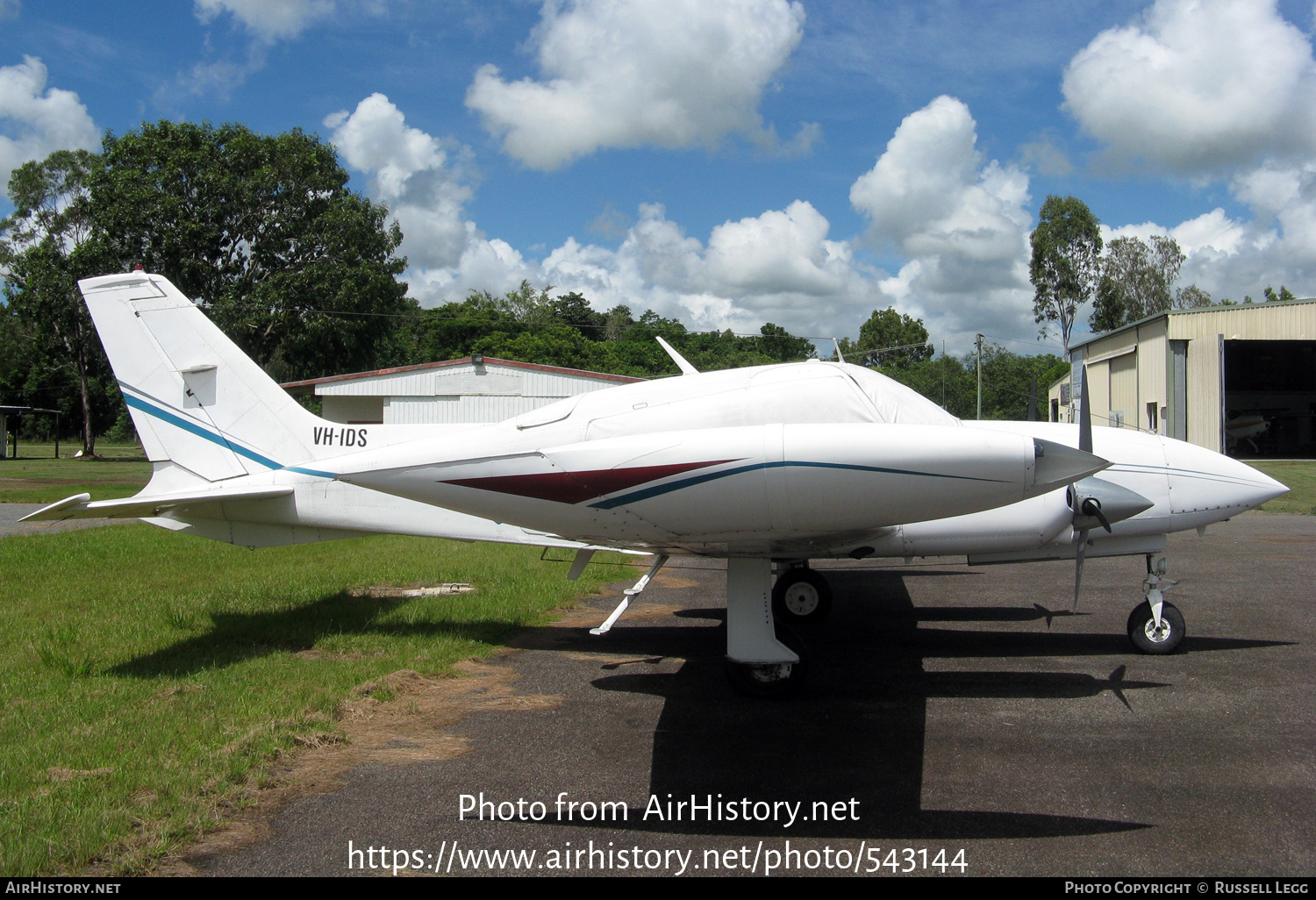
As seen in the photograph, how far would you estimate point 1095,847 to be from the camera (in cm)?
358

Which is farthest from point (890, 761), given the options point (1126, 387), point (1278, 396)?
point (1278, 396)

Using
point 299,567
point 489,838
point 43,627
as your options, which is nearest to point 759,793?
point 489,838

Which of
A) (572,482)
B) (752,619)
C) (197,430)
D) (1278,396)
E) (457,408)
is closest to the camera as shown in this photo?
(572,482)

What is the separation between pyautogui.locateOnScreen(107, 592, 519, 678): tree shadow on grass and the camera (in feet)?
21.4

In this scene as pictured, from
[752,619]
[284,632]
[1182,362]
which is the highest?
[1182,362]

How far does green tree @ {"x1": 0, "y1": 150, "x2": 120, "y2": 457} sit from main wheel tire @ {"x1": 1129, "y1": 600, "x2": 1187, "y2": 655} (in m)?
34.5

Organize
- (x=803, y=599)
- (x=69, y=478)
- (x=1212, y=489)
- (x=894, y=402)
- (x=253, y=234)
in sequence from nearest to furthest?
(x=894, y=402)
(x=1212, y=489)
(x=803, y=599)
(x=69, y=478)
(x=253, y=234)

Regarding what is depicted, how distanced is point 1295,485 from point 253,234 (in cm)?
3958

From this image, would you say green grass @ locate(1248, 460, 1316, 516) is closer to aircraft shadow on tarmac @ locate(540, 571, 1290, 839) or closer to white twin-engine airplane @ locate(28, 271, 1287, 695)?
white twin-engine airplane @ locate(28, 271, 1287, 695)

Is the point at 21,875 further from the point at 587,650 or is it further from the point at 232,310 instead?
the point at 232,310

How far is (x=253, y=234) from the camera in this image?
36.3 meters

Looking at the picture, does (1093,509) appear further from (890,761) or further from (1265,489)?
(890,761)

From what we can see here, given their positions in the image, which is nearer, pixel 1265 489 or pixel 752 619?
pixel 752 619

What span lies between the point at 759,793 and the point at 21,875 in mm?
3217
